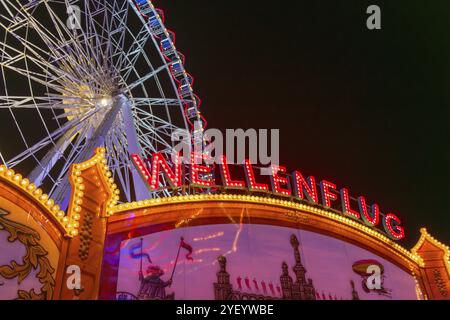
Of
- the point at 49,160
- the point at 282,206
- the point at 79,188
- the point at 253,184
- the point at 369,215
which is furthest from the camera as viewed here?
the point at 49,160

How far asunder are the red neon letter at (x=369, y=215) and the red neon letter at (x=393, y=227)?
0.37 meters

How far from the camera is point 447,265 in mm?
18188

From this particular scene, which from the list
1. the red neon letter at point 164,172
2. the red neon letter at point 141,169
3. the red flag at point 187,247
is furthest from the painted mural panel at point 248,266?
the red neon letter at point 141,169

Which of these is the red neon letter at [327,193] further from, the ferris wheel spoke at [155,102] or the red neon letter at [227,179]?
the ferris wheel spoke at [155,102]

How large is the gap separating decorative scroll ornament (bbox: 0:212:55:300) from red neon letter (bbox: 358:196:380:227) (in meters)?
12.3

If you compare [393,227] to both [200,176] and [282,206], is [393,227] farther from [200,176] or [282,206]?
[200,176]

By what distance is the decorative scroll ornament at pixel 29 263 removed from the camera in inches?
416

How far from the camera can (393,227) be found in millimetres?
19172

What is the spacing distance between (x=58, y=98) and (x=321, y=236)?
1385 centimetres

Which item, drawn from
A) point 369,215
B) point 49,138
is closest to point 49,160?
point 49,138

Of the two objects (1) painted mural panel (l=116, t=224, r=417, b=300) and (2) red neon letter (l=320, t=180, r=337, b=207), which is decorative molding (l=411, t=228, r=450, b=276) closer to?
(1) painted mural panel (l=116, t=224, r=417, b=300)

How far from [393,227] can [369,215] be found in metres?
1.21

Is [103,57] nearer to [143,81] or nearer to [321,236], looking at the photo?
[143,81]

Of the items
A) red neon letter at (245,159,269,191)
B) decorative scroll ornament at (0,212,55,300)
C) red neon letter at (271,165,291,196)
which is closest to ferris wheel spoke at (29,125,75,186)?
decorative scroll ornament at (0,212,55,300)
